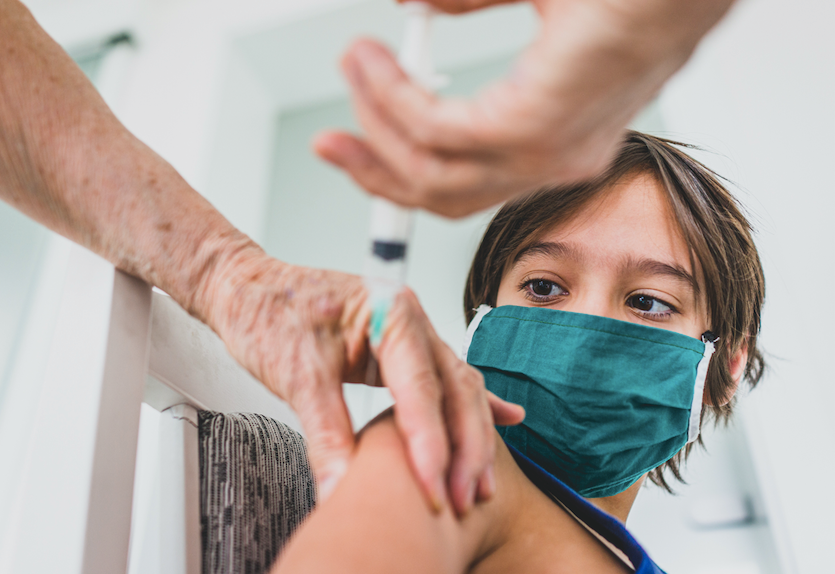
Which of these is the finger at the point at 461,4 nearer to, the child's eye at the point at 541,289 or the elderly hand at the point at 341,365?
the elderly hand at the point at 341,365

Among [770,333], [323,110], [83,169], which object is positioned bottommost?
[83,169]

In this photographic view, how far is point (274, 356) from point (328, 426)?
88mm

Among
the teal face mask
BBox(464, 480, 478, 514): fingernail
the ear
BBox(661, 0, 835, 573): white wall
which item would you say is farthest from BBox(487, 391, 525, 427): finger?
BBox(661, 0, 835, 573): white wall

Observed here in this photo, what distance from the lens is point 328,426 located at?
45 centimetres

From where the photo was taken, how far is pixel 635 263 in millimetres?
872

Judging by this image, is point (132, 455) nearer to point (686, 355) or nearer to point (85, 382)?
point (85, 382)

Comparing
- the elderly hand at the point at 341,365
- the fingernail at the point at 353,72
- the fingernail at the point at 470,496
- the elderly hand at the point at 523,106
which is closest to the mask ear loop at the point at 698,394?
the elderly hand at the point at 341,365

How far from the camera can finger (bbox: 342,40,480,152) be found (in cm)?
31

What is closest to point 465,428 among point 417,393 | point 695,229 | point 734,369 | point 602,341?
point 417,393

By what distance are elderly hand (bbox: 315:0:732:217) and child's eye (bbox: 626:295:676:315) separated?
60 cm

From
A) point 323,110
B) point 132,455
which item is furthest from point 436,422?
point 323,110

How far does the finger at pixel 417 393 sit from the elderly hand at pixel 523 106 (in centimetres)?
16

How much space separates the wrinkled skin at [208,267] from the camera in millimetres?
468

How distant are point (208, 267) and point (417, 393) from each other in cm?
26
